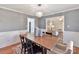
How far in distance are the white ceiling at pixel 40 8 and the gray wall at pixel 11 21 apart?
0.07 metres

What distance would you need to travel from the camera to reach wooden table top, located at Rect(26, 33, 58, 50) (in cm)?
133

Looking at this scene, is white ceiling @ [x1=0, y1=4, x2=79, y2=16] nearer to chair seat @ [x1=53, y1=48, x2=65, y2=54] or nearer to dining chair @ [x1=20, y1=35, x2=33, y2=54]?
dining chair @ [x1=20, y1=35, x2=33, y2=54]

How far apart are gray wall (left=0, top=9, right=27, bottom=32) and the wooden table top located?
198mm

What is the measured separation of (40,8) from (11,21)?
1.51ft

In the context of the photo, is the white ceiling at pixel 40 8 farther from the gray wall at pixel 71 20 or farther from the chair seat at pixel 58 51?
the chair seat at pixel 58 51

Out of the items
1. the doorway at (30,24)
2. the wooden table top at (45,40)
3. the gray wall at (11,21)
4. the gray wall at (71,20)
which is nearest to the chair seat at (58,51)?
the wooden table top at (45,40)

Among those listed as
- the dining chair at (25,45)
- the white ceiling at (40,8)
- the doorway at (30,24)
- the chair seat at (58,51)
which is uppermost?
the white ceiling at (40,8)

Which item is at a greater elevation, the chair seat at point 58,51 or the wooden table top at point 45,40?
the wooden table top at point 45,40

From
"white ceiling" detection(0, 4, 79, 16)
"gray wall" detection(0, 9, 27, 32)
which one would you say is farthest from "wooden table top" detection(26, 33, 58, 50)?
"white ceiling" detection(0, 4, 79, 16)

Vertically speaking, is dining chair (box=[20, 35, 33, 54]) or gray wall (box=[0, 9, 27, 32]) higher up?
gray wall (box=[0, 9, 27, 32])

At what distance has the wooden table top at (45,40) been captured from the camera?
4.37ft

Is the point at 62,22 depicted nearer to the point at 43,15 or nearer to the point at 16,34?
the point at 43,15

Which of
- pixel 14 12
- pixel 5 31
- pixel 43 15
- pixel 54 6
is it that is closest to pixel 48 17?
pixel 43 15

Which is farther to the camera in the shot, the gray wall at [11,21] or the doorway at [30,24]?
the doorway at [30,24]
